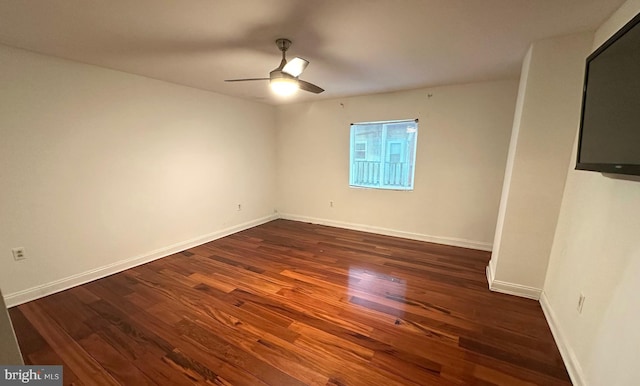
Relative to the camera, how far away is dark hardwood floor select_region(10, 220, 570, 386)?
64.0 inches

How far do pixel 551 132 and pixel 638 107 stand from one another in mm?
1246

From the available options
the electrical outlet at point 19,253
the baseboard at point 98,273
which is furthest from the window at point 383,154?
the electrical outlet at point 19,253

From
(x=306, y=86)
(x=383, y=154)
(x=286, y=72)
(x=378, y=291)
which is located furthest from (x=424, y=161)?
(x=286, y=72)

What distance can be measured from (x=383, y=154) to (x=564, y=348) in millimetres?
3094

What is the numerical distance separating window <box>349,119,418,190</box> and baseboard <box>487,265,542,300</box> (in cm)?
183

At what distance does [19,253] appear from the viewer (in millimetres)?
2330

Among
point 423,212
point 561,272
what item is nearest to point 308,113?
point 423,212

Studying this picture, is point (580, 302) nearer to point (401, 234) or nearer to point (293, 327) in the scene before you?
point (293, 327)

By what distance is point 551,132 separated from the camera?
85.3 inches

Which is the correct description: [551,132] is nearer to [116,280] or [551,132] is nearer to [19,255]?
[116,280]

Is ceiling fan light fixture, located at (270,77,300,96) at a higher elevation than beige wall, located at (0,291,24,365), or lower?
higher

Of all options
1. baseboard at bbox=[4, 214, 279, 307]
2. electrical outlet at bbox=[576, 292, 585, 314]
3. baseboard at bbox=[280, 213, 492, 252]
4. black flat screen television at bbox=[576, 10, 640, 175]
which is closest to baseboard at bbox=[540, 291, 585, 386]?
electrical outlet at bbox=[576, 292, 585, 314]

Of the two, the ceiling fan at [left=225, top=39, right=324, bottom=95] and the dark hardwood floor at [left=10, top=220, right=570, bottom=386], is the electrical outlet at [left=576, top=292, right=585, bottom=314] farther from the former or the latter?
the ceiling fan at [left=225, top=39, right=324, bottom=95]

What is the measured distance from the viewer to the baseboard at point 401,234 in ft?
12.1
